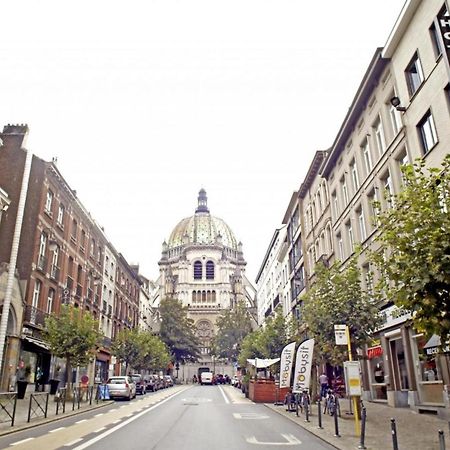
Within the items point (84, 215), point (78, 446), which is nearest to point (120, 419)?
point (78, 446)

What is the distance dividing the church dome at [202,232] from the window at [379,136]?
10651 centimetres

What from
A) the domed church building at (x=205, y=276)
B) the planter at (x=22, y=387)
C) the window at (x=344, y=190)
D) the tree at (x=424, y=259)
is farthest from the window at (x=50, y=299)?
the domed church building at (x=205, y=276)

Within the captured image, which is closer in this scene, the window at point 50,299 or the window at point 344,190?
the window at point 344,190

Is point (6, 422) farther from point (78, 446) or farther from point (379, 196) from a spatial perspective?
point (379, 196)

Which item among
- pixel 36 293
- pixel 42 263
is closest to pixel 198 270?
pixel 42 263

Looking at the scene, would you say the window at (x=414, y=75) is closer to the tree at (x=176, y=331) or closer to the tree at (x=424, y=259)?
the tree at (x=424, y=259)

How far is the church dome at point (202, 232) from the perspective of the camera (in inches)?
5330

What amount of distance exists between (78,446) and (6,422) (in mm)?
5533

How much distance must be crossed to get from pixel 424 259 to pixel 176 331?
3178 inches

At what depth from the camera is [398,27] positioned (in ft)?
66.1

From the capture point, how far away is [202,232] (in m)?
138

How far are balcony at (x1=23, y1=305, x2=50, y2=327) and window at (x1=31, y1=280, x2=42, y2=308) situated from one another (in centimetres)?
39

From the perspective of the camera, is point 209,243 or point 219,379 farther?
point 209,243

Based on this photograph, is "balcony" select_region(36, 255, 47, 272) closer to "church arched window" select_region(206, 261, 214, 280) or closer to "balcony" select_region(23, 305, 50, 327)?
"balcony" select_region(23, 305, 50, 327)
